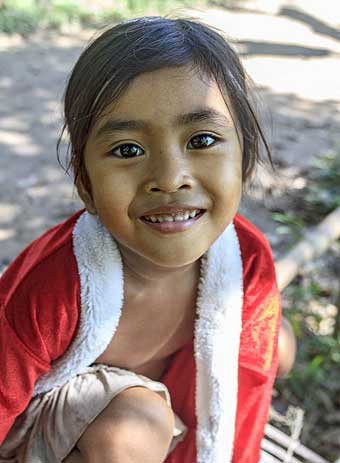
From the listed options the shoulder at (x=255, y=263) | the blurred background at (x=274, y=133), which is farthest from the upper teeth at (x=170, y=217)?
the blurred background at (x=274, y=133)

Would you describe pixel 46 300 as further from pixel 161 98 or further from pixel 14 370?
pixel 161 98

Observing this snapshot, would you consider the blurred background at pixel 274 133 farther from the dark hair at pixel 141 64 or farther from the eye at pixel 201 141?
the eye at pixel 201 141

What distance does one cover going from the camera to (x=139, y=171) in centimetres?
101

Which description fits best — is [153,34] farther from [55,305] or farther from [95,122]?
[55,305]

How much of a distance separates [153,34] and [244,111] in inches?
7.8

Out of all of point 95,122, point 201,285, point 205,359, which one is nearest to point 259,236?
point 201,285

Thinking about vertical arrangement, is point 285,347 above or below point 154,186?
below

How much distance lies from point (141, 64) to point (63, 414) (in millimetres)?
625

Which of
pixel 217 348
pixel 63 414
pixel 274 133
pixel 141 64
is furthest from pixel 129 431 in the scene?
pixel 274 133

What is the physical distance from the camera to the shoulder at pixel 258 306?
132 centimetres

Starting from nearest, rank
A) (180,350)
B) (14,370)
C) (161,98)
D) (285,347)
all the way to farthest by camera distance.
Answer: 1. (161,98)
2. (14,370)
3. (180,350)
4. (285,347)

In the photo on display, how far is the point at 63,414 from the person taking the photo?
120cm

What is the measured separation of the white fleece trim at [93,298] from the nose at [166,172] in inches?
9.1

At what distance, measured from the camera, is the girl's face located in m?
0.99
